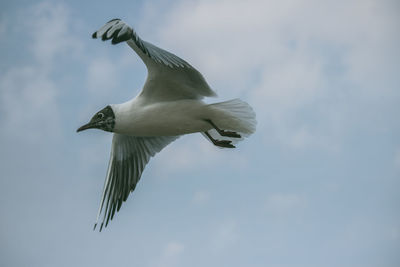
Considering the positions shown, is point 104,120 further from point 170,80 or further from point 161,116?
point 170,80

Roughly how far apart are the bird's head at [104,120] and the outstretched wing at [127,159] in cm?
60

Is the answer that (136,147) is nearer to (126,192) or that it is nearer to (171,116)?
(126,192)

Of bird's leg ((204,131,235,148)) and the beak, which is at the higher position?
bird's leg ((204,131,235,148))

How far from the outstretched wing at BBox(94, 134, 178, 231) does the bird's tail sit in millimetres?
948

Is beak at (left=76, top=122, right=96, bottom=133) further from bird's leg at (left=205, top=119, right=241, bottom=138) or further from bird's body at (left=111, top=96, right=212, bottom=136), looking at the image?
bird's leg at (left=205, top=119, right=241, bottom=138)

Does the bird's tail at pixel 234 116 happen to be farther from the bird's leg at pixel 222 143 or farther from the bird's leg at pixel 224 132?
the bird's leg at pixel 222 143

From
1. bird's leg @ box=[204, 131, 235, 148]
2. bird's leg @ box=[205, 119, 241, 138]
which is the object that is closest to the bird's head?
bird's leg @ box=[205, 119, 241, 138]

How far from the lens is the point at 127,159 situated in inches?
262

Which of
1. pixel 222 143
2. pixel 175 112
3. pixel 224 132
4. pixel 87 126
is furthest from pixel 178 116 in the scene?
pixel 87 126

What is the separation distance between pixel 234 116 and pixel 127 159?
1375 mm

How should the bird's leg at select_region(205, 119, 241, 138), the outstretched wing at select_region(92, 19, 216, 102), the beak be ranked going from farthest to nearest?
the beak
the bird's leg at select_region(205, 119, 241, 138)
the outstretched wing at select_region(92, 19, 216, 102)

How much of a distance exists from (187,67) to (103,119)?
0.98 m

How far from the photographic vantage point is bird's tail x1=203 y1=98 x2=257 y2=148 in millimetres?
5730


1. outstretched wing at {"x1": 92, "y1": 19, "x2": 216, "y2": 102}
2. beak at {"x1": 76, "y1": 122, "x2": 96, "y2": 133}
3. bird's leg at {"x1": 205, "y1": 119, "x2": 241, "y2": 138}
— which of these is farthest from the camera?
beak at {"x1": 76, "y1": 122, "x2": 96, "y2": 133}
